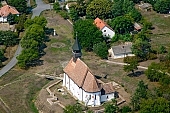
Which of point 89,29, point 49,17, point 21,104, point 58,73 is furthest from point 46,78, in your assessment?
point 49,17

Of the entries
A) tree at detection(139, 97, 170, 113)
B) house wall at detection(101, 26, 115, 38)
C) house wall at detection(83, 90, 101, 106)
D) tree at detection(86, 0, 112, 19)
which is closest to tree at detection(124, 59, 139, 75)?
house wall at detection(83, 90, 101, 106)

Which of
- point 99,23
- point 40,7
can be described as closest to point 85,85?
point 99,23

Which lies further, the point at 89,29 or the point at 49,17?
the point at 49,17

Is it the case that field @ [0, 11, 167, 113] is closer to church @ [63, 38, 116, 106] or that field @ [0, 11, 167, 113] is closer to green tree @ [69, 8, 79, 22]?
church @ [63, 38, 116, 106]

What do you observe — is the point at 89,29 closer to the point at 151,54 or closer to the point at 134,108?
the point at 151,54

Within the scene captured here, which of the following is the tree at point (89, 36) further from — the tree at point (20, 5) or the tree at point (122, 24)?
the tree at point (20, 5)

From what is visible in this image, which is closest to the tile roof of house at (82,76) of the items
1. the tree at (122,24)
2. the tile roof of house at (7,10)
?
the tree at (122,24)
